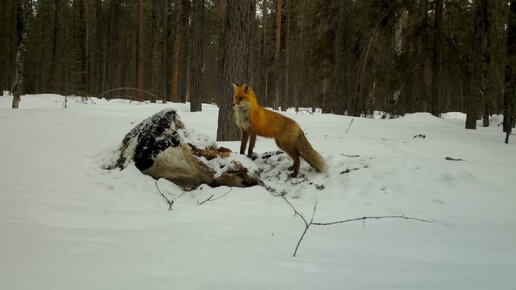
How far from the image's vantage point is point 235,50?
26.8 feet

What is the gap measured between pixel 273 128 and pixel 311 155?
0.80 metres

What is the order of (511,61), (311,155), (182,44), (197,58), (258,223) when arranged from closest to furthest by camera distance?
(258,223)
(311,155)
(511,61)
(197,58)
(182,44)

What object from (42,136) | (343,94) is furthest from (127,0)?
(42,136)

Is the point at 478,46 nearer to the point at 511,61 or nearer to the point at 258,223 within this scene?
the point at 511,61

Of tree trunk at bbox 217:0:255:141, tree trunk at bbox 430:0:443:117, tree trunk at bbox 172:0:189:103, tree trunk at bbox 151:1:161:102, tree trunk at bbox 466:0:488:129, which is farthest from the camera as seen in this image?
tree trunk at bbox 151:1:161:102

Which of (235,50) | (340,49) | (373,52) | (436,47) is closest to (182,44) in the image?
(340,49)

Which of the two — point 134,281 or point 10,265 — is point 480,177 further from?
point 10,265

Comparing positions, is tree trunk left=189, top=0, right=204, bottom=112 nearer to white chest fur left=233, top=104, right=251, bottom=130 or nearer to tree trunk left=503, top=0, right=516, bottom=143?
white chest fur left=233, top=104, right=251, bottom=130

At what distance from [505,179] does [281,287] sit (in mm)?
4678

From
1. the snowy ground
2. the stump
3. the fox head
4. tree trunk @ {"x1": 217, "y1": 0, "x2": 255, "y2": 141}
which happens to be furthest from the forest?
the snowy ground

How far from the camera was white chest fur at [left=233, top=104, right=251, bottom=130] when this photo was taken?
6.36 metres

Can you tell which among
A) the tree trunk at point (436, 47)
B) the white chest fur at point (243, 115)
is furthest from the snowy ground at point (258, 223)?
the tree trunk at point (436, 47)

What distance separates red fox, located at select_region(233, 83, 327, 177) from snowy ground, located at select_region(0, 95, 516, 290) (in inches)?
15.1

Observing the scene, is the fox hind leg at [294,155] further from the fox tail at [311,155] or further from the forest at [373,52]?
the forest at [373,52]
